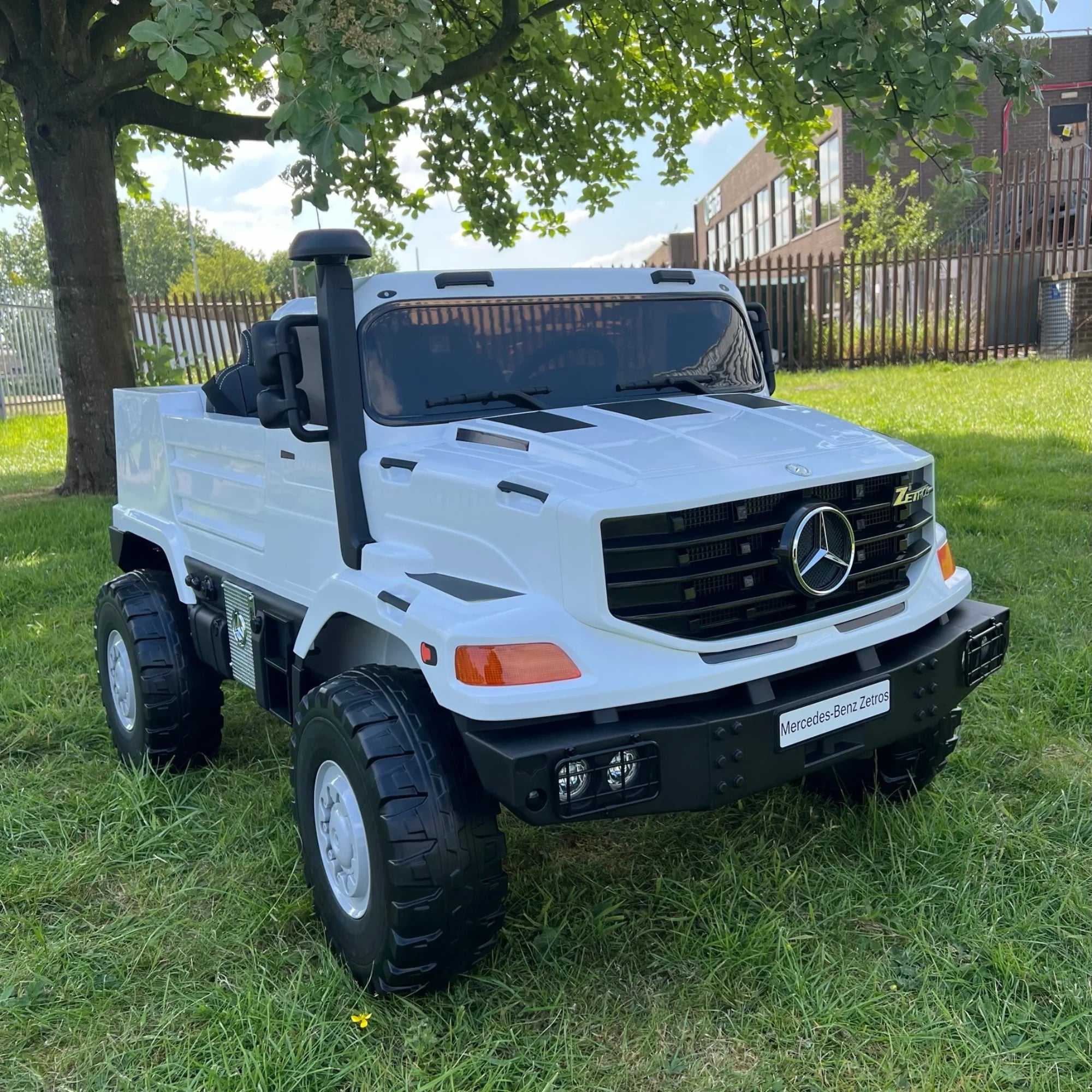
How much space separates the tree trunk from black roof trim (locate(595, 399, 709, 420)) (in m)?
6.72

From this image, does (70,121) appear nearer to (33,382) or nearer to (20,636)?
(20,636)

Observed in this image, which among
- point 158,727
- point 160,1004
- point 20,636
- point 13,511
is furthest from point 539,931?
point 13,511

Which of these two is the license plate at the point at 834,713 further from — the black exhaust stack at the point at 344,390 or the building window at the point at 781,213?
the building window at the point at 781,213

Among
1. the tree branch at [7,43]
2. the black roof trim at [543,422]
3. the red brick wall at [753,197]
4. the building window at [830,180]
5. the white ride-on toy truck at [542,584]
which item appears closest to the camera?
the white ride-on toy truck at [542,584]

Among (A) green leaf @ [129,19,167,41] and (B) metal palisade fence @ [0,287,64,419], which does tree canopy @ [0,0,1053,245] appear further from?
(B) metal palisade fence @ [0,287,64,419]

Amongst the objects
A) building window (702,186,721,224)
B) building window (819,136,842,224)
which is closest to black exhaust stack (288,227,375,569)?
building window (819,136,842,224)

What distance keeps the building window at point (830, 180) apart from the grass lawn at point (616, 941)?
87.8 ft

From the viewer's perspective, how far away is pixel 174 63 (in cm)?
405

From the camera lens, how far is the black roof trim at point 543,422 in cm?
314

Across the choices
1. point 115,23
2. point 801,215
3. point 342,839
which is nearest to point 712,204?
point 801,215

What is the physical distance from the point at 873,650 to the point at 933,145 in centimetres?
407

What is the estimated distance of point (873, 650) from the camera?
3.00m

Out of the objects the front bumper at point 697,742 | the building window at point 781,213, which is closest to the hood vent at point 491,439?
the front bumper at point 697,742

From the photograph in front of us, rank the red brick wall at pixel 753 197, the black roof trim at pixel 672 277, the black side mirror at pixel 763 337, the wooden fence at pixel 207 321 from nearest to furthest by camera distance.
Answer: the black roof trim at pixel 672 277 < the black side mirror at pixel 763 337 < the wooden fence at pixel 207 321 < the red brick wall at pixel 753 197
